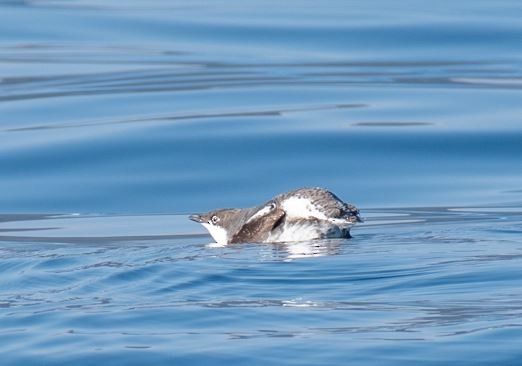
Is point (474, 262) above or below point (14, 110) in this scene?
below

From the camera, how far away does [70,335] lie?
21.2ft

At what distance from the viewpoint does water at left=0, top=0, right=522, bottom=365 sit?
255 inches

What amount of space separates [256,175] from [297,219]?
4.12m

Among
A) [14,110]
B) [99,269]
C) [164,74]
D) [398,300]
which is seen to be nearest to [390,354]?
[398,300]

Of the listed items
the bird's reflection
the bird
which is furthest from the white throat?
the bird's reflection

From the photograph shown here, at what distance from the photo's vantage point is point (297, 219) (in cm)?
918

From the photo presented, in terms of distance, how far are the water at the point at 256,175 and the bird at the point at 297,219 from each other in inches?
5.7

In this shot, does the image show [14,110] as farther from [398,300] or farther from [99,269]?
[398,300]

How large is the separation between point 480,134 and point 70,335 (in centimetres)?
853

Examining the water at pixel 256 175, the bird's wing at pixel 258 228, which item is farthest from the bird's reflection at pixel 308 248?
the bird's wing at pixel 258 228

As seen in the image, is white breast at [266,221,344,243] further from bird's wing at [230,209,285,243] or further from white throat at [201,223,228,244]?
white throat at [201,223,228,244]

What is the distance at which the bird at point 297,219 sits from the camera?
8.95m

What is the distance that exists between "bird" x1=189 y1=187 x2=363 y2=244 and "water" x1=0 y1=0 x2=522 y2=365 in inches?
5.7

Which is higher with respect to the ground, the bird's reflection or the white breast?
the white breast
